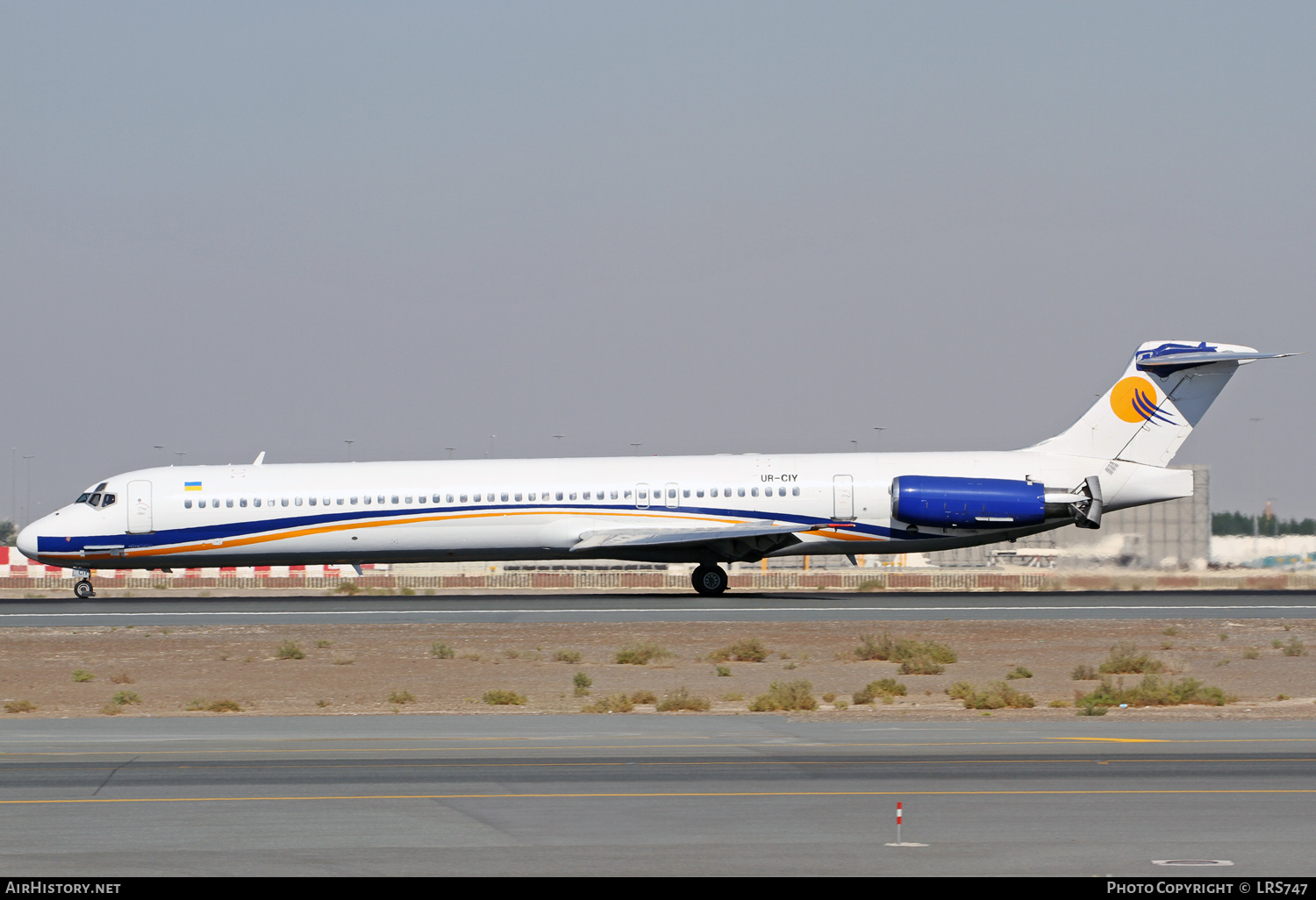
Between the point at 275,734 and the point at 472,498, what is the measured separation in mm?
23081

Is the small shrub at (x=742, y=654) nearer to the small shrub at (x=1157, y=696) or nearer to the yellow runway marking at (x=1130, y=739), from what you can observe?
the small shrub at (x=1157, y=696)

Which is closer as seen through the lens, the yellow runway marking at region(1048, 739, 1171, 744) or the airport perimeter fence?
the yellow runway marking at region(1048, 739, 1171, 744)

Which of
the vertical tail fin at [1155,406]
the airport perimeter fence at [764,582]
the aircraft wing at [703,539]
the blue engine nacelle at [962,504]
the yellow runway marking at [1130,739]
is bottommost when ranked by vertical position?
the yellow runway marking at [1130,739]

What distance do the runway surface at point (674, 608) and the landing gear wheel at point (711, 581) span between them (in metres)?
0.35

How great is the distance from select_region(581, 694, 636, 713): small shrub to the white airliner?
18.3 m

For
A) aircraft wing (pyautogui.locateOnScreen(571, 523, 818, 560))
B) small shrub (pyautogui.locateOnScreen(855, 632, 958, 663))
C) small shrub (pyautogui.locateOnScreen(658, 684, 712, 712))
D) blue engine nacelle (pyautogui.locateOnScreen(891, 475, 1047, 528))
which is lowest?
small shrub (pyautogui.locateOnScreen(658, 684, 712, 712))

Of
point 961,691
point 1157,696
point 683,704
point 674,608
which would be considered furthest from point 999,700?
point 674,608

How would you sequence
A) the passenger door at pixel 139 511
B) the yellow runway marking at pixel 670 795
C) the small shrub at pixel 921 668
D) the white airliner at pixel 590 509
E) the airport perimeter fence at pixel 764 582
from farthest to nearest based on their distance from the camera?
1. the airport perimeter fence at pixel 764 582
2. the passenger door at pixel 139 511
3. the white airliner at pixel 590 509
4. the small shrub at pixel 921 668
5. the yellow runway marking at pixel 670 795

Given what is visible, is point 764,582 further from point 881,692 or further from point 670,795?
point 670,795

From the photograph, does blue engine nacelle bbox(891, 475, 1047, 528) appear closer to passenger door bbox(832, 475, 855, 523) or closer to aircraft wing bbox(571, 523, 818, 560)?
passenger door bbox(832, 475, 855, 523)

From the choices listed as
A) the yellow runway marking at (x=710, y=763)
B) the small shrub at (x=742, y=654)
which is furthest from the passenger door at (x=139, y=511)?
the yellow runway marking at (x=710, y=763)

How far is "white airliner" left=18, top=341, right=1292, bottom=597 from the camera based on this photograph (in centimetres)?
3938

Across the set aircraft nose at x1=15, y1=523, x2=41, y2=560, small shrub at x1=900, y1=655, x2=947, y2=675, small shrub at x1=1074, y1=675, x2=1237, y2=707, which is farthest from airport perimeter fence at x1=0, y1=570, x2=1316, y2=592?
small shrub at x1=1074, y1=675, x2=1237, y2=707

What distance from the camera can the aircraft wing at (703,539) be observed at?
3859cm
